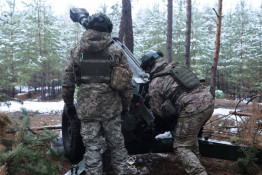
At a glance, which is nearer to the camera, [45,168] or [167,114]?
[45,168]

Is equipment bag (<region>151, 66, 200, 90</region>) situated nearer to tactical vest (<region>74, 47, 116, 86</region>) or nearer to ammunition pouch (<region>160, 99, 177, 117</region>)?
ammunition pouch (<region>160, 99, 177, 117</region>)

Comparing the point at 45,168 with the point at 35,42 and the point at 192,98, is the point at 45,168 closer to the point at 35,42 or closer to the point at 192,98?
the point at 192,98

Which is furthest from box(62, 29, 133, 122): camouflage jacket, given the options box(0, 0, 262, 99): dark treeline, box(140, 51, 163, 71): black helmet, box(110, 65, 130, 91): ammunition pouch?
box(0, 0, 262, 99): dark treeline

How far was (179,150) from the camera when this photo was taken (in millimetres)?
3492

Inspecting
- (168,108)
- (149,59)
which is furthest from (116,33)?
(168,108)

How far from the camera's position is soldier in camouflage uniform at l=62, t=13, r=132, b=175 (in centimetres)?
327

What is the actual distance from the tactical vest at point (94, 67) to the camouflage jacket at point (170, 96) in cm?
73

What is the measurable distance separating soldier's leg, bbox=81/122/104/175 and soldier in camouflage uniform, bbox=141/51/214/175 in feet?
2.95

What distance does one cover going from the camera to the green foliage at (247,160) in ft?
12.3

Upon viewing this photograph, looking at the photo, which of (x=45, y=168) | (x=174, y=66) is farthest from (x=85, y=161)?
(x=174, y=66)

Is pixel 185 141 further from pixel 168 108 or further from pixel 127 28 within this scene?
pixel 127 28

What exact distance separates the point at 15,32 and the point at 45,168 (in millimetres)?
20159

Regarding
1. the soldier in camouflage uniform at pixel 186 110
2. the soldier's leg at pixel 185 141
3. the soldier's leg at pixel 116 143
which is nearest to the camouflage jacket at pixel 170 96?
the soldier in camouflage uniform at pixel 186 110

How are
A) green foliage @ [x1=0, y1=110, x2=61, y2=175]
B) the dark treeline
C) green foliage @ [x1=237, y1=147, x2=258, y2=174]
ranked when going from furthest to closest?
the dark treeline → green foliage @ [x1=237, y1=147, x2=258, y2=174] → green foliage @ [x1=0, y1=110, x2=61, y2=175]
